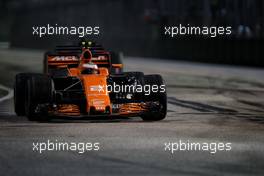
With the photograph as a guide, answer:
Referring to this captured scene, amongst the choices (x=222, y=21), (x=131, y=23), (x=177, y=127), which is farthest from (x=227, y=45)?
(x=177, y=127)

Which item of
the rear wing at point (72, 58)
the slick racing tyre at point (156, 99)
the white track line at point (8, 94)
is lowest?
the white track line at point (8, 94)

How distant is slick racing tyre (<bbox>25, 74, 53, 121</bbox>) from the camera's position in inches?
569

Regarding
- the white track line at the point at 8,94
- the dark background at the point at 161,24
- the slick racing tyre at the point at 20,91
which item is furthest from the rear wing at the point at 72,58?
the dark background at the point at 161,24

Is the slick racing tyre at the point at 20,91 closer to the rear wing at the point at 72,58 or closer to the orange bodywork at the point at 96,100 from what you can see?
the orange bodywork at the point at 96,100

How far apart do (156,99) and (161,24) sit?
36520 mm

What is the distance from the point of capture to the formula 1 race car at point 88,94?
14.4 m

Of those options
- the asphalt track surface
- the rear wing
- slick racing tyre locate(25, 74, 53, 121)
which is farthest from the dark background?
slick racing tyre locate(25, 74, 53, 121)

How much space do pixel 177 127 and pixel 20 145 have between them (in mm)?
3111

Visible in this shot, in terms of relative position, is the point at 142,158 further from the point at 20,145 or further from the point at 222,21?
the point at 222,21

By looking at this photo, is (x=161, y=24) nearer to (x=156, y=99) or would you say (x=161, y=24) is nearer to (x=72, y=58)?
(x=72, y=58)

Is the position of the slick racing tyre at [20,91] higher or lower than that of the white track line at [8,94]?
higher

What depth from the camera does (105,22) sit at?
2537 inches

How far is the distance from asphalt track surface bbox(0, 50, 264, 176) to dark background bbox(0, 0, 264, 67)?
18.4 m

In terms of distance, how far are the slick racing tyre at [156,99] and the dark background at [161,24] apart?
21739 millimetres
